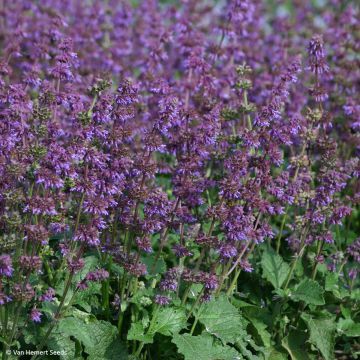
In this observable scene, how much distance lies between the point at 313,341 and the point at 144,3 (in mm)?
6493

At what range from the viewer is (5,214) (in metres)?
4.46

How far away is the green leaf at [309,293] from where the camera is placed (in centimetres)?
528

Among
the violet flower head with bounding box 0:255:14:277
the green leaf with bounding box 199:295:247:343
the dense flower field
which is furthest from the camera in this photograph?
the green leaf with bounding box 199:295:247:343

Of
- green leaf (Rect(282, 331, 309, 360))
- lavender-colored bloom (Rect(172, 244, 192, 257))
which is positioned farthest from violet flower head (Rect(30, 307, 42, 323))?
green leaf (Rect(282, 331, 309, 360))

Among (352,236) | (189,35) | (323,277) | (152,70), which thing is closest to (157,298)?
(323,277)

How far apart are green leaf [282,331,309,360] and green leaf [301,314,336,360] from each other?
0.16 m

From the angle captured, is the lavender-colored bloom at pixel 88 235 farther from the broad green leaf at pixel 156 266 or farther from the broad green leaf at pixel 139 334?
the broad green leaf at pixel 156 266

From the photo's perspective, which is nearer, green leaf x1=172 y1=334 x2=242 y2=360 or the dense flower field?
the dense flower field

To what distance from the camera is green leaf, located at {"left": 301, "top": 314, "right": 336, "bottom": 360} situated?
545 cm

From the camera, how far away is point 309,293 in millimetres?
5379

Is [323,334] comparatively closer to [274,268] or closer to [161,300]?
[274,268]

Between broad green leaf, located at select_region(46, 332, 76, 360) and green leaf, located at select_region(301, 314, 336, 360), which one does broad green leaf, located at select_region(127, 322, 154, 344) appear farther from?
green leaf, located at select_region(301, 314, 336, 360)

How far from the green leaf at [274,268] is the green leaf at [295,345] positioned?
0.41 meters

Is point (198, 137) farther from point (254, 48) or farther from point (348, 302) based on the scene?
point (254, 48)
